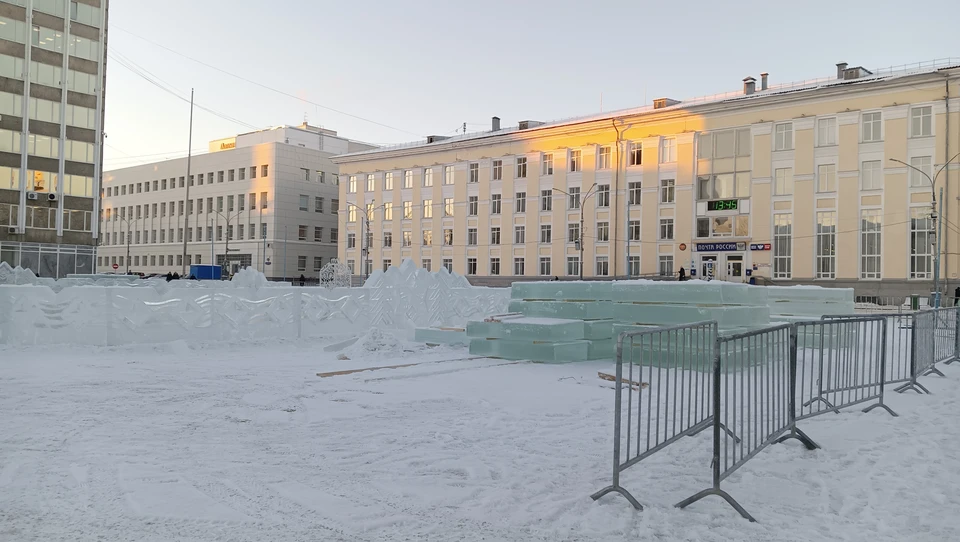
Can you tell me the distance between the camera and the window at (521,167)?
60.6 meters

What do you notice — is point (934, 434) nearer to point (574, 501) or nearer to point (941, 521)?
point (941, 521)

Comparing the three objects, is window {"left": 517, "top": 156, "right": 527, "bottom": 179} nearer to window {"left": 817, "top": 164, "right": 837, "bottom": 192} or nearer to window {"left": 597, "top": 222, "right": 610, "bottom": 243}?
window {"left": 597, "top": 222, "right": 610, "bottom": 243}

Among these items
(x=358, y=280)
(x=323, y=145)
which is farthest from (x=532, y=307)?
(x=323, y=145)

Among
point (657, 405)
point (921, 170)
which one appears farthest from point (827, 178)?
point (657, 405)

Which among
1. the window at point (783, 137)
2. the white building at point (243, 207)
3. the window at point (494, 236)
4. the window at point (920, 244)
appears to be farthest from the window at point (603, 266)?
the white building at point (243, 207)

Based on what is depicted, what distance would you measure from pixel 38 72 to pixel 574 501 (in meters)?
58.1

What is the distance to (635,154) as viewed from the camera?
54.8 m

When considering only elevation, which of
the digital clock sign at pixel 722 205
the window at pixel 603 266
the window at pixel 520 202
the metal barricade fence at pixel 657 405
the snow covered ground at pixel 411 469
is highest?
the window at pixel 520 202

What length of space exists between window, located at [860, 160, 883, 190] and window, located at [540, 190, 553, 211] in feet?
75.7

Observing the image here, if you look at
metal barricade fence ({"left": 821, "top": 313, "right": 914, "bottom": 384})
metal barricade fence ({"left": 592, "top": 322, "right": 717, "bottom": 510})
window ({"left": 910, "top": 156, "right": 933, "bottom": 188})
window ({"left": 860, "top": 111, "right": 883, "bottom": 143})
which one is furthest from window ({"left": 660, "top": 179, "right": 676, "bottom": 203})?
metal barricade fence ({"left": 592, "top": 322, "right": 717, "bottom": 510})

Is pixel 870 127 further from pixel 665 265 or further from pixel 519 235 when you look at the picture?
pixel 519 235

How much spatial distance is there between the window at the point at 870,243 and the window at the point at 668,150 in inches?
535

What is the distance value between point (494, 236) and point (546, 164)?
7.82 metres

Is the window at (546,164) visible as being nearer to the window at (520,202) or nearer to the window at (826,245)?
the window at (520,202)
